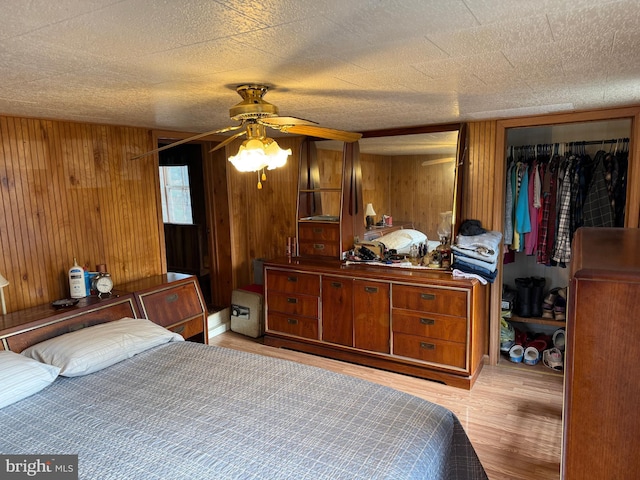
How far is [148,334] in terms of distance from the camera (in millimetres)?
2678

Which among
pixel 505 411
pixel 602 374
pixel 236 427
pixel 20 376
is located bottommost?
pixel 505 411

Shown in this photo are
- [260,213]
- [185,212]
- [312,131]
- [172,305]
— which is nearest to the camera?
[312,131]

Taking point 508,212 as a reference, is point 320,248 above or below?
below

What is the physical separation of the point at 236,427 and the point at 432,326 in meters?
2.02

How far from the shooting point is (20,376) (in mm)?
2092

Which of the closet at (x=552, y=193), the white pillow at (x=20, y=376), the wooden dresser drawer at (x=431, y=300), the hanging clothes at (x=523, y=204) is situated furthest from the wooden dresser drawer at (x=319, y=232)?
the white pillow at (x=20, y=376)

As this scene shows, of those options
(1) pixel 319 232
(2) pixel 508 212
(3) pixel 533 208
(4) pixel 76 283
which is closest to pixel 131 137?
(4) pixel 76 283

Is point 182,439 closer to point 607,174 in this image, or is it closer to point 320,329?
point 320,329

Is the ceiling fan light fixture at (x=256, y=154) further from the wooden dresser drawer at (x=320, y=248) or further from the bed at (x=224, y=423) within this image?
the wooden dresser drawer at (x=320, y=248)

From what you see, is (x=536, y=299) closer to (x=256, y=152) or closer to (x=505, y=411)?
(x=505, y=411)

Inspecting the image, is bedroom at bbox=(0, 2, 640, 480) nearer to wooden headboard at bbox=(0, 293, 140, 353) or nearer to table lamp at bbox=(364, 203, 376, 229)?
wooden headboard at bbox=(0, 293, 140, 353)

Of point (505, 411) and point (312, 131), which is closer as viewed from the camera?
point (312, 131)

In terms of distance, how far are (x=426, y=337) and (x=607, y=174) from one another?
6.29 ft

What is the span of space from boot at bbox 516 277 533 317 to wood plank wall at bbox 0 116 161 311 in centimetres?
333
